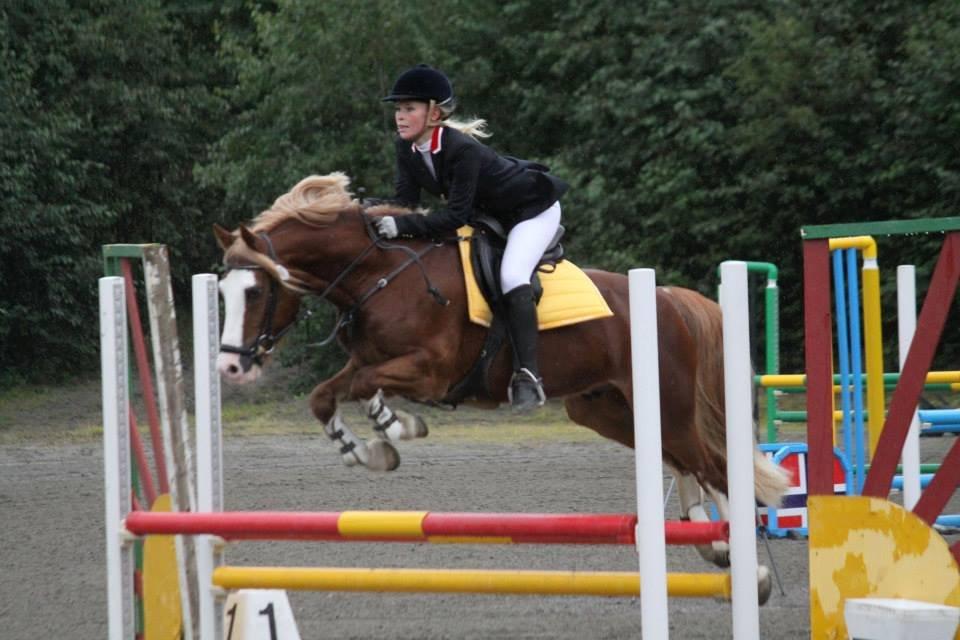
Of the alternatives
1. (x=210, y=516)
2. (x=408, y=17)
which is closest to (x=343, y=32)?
(x=408, y=17)

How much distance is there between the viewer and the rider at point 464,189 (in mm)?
4410

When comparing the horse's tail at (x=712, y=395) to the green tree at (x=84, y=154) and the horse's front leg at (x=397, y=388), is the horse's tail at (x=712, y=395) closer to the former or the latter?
the horse's front leg at (x=397, y=388)

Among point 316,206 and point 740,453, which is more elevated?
point 316,206

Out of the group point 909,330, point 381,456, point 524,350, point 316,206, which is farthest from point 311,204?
point 909,330

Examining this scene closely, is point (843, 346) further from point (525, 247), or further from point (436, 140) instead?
point (436, 140)

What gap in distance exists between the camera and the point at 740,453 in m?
3.04

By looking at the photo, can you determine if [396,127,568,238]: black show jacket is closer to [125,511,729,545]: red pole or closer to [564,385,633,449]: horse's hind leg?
[564,385,633,449]: horse's hind leg

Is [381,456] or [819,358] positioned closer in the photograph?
[819,358]

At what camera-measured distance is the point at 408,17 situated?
1628 centimetres

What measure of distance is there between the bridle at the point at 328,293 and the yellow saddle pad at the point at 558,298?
0.11m

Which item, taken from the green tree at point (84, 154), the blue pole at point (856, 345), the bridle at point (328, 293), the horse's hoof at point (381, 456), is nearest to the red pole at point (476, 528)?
the horse's hoof at point (381, 456)

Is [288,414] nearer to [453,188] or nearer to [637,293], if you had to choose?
[453,188]

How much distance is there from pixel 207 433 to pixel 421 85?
1421 mm

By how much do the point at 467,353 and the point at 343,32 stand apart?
39.8 ft
